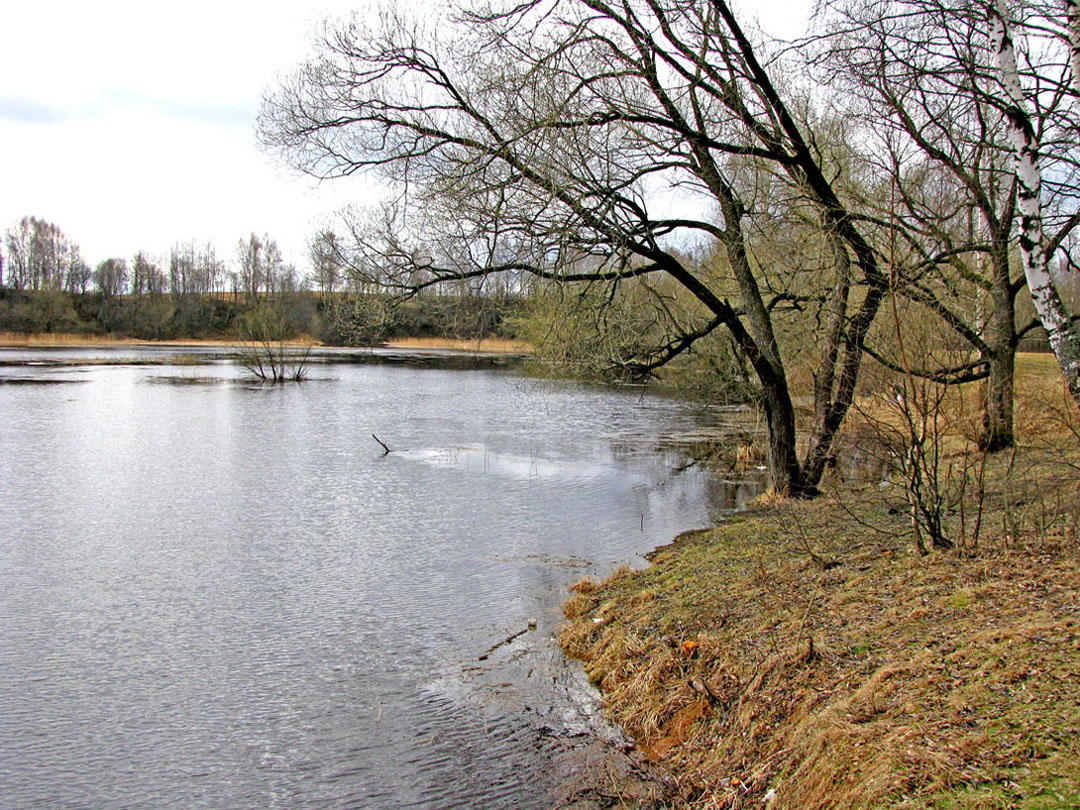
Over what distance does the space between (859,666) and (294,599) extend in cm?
593

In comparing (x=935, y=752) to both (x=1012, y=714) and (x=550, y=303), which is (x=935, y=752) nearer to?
(x=1012, y=714)

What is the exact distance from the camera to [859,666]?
4879 mm

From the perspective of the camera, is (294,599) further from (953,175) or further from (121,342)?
(121,342)

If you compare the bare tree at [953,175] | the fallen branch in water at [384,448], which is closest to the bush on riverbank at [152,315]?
the fallen branch in water at [384,448]

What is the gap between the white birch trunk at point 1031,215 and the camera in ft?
21.2

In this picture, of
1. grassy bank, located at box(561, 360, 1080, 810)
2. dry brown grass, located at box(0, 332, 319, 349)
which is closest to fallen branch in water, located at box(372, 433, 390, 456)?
grassy bank, located at box(561, 360, 1080, 810)

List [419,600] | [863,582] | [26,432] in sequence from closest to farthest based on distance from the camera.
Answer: [863,582] < [419,600] < [26,432]

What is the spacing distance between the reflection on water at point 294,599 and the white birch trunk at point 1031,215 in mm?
4909

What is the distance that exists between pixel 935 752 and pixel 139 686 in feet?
19.3

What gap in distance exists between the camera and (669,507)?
12867 mm

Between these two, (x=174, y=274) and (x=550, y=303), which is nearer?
(x=550, y=303)

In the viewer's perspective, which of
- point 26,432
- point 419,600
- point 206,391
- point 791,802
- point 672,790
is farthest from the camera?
point 206,391

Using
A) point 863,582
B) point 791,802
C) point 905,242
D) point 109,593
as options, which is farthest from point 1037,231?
point 109,593

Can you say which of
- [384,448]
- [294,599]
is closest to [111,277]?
[384,448]
